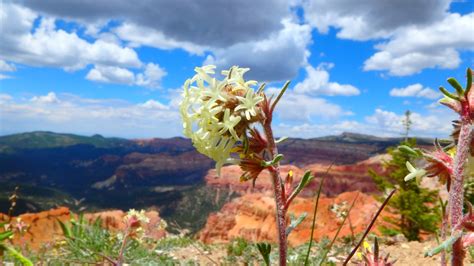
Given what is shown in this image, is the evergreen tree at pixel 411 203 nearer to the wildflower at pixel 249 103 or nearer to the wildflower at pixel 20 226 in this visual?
the wildflower at pixel 20 226

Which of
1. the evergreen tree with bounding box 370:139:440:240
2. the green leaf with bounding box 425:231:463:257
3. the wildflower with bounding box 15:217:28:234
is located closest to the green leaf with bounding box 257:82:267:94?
the green leaf with bounding box 425:231:463:257

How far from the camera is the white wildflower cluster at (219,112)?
258 cm

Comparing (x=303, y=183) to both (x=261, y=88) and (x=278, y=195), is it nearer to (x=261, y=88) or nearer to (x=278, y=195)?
(x=278, y=195)

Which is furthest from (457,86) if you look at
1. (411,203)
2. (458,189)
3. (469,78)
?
(411,203)

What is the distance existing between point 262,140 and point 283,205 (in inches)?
17.6

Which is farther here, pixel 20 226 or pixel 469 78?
pixel 20 226

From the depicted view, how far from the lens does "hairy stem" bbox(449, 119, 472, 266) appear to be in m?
2.22

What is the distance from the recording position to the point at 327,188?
504ft

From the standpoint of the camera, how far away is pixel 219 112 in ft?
8.86

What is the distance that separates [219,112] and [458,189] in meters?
1.46

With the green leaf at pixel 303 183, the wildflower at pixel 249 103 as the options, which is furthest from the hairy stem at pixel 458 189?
the wildflower at pixel 249 103

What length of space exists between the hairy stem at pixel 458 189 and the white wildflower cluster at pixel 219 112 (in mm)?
1177

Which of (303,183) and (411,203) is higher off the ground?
(303,183)

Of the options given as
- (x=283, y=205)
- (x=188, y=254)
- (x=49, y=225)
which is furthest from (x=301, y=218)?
(x=49, y=225)
